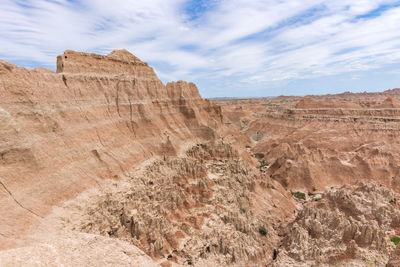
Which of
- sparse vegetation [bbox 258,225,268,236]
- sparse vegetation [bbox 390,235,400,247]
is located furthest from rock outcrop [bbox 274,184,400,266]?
sparse vegetation [bbox 258,225,268,236]

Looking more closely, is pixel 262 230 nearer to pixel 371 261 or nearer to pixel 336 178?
pixel 371 261

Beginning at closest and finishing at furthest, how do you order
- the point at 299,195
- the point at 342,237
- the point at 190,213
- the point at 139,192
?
the point at 139,192 < the point at 342,237 < the point at 190,213 < the point at 299,195

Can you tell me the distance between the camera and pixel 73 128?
17688mm

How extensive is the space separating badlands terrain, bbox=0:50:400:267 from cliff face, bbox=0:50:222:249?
3.0 inches

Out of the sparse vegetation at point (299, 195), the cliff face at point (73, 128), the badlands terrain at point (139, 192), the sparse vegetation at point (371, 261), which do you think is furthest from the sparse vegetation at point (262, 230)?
the sparse vegetation at point (299, 195)

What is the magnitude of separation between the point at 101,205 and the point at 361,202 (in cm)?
2671

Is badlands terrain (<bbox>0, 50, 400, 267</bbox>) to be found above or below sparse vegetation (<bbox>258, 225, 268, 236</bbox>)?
above

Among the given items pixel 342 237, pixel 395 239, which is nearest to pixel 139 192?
pixel 342 237

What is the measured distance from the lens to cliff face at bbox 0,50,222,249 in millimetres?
13125

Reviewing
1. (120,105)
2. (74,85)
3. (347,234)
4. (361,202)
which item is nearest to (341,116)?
(361,202)

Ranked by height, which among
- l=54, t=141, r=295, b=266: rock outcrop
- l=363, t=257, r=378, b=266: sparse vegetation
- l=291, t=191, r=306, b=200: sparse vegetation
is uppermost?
l=54, t=141, r=295, b=266: rock outcrop

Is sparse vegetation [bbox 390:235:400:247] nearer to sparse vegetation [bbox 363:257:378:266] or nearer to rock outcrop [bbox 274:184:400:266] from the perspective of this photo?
rock outcrop [bbox 274:184:400:266]

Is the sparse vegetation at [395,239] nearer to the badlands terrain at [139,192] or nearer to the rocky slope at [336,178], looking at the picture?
the rocky slope at [336,178]

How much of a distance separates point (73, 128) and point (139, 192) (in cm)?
733
